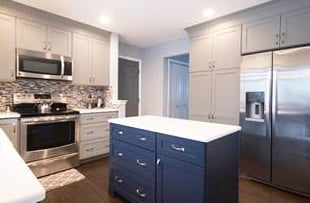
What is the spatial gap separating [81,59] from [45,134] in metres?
1.53

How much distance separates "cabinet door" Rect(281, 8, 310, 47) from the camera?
247 cm

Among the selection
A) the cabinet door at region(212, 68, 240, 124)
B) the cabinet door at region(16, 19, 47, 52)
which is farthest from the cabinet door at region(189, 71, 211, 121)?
the cabinet door at region(16, 19, 47, 52)

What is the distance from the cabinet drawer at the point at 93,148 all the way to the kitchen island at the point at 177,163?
1.46 metres

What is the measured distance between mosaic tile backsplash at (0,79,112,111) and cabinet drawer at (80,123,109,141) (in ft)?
2.23

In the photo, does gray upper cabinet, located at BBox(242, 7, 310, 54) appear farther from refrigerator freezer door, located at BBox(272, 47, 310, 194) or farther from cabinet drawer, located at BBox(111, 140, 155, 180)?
cabinet drawer, located at BBox(111, 140, 155, 180)

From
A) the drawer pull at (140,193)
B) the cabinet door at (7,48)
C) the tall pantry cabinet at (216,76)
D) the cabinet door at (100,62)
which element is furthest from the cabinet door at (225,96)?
the cabinet door at (7,48)

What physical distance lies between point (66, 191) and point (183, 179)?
5.56 ft

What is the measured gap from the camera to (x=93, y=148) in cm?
365

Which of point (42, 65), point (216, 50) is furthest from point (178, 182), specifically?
point (42, 65)

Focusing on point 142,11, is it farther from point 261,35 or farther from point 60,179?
point 60,179

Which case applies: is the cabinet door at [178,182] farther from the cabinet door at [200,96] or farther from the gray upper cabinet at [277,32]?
the gray upper cabinet at [277,32]

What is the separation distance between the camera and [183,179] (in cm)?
164

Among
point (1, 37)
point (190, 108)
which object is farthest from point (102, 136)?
point (1, 37)

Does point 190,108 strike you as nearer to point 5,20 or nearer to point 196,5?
point 196,5
